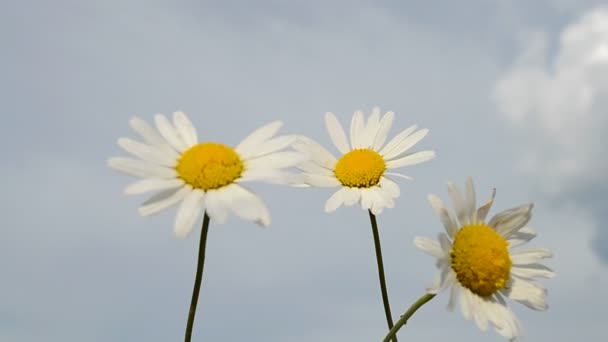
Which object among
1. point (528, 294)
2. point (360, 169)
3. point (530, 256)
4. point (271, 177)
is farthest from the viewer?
point (360, 169)

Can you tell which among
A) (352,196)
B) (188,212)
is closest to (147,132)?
(188,212)

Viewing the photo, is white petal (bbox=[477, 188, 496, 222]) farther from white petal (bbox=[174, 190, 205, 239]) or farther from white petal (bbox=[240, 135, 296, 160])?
white petal (bbox=[174, 190, 205, 239])

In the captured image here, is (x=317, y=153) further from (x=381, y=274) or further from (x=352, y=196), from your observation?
(x=381, y=274)

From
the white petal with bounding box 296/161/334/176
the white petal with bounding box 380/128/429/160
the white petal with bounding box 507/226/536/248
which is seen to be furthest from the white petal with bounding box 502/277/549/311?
the white petal with bounding box 296/161/334/176

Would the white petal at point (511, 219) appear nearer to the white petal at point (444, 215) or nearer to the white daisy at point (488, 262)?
the white daisy at point (488, 262)

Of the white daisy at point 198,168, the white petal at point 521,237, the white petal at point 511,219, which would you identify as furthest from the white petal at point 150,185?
the white petal at point 521,237
